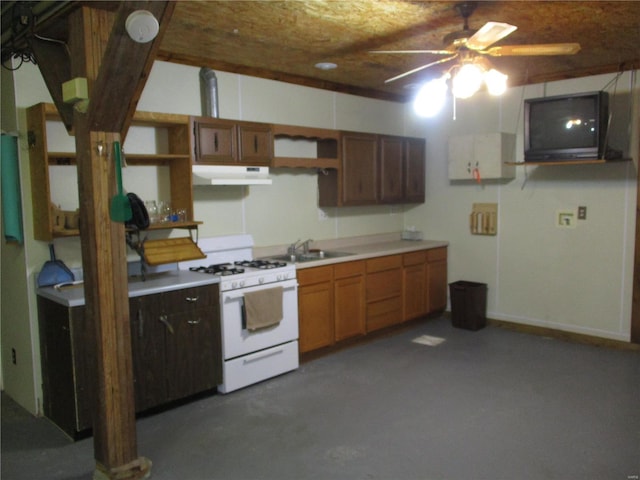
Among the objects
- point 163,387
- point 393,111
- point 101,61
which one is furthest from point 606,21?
point 163,387

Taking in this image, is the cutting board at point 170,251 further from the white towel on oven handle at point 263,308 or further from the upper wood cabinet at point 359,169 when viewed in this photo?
the upper wood cabinet at point 359,169

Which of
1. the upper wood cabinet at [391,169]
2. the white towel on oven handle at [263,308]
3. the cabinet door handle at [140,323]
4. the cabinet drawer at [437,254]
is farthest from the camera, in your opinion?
the cabinet drawer at [437,254]

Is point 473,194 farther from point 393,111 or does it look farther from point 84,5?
point 84,5

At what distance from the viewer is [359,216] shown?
5691mm

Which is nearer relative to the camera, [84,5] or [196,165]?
[84,5]

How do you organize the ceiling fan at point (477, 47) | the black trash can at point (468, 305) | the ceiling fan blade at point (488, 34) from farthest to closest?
the black trash can at point (468, 305) < the ceiling fan at point (477, 47) < the ceiling fan blade at point (488, 34)

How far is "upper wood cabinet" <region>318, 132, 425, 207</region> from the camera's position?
5105mm

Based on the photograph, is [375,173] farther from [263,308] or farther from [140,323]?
[140,323]

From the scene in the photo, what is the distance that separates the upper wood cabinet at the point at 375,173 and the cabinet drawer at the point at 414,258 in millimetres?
623

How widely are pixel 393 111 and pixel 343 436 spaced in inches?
155

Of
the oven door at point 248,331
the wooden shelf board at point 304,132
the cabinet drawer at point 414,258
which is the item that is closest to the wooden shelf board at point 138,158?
the wooden shelf board at point 304,132

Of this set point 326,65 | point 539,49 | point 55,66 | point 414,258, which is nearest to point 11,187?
point 55,66

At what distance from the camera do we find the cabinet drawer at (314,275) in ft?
14.1

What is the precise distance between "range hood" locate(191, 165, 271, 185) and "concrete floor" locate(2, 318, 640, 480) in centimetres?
159
